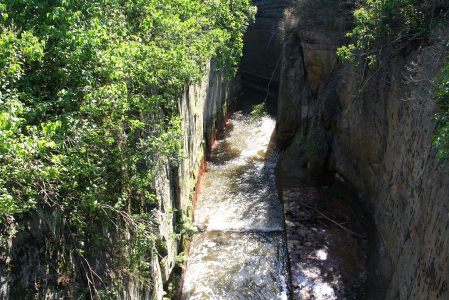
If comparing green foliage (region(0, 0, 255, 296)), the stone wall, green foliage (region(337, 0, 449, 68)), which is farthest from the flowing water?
green foliage (region(337, 0, 449, 68))

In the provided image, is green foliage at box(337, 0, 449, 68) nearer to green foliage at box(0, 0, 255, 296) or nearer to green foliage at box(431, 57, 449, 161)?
green foliage at box(431, 57, 449, 161)

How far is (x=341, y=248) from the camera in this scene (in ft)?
28.0

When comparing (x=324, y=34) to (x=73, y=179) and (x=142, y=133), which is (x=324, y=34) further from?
(x=73, y=179)

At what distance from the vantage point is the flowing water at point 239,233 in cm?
807

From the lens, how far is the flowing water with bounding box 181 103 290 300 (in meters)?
8.07

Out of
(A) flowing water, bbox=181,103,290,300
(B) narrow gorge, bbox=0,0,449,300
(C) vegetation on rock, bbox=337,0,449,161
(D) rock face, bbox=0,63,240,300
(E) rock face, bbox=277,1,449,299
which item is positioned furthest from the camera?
(A) flowing water, bbox=181,103,290,300

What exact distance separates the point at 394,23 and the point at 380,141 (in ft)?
9.22

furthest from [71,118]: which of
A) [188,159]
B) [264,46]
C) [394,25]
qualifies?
[264,46]

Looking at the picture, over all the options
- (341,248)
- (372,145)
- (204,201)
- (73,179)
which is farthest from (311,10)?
(73,179)

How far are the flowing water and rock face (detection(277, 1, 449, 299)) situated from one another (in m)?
1.29

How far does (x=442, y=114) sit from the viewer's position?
5180 mm

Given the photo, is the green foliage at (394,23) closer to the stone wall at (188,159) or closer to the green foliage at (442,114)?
the green foliage at (442,114)

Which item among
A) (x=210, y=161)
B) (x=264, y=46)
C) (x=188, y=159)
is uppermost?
(x=264, y=46)

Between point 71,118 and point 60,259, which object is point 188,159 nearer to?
point 71,118
